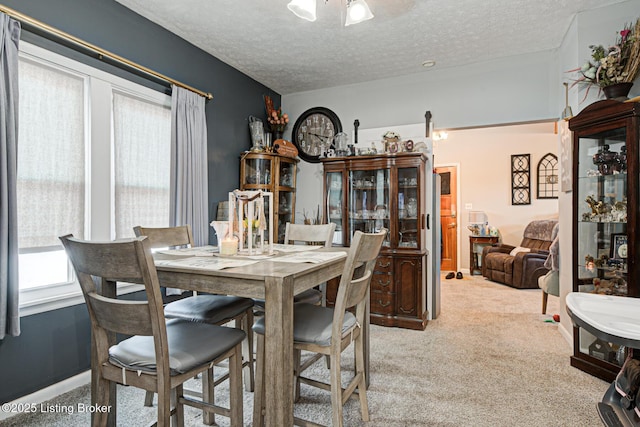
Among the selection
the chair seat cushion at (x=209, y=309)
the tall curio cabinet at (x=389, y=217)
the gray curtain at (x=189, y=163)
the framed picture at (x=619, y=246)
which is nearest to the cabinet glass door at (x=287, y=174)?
the tall curio cabinet at (x=389, y=217)

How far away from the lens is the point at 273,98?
14.7 feet

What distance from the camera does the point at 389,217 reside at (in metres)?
3.62

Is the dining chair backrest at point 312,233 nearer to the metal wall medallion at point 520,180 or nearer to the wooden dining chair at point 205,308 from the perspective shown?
the wooden dining chair at point 205,308

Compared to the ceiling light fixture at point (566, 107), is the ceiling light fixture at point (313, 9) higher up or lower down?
higher up

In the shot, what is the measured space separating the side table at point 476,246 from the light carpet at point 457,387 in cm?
285

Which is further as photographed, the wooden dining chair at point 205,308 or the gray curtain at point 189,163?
the gray curtain at point 189,163

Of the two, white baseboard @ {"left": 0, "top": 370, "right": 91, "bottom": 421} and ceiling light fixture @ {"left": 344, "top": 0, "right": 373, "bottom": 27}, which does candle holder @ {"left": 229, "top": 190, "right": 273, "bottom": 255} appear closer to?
ceiling light fixture @ {"left": 344, "top": 0, "right": 373, "bottom": 27}

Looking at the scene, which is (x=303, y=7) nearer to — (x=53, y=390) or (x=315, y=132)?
(x=315, y=132)

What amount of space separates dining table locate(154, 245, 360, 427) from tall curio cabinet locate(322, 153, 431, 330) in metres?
2.01

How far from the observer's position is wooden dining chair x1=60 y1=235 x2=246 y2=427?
1.17 meters

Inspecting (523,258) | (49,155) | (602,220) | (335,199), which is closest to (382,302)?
(335,199)

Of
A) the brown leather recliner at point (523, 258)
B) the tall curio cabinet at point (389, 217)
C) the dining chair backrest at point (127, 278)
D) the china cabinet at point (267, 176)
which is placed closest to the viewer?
the dining chair backrest at point (127, 278)

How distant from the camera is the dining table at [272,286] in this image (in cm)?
124

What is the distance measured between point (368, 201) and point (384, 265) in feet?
2.49
